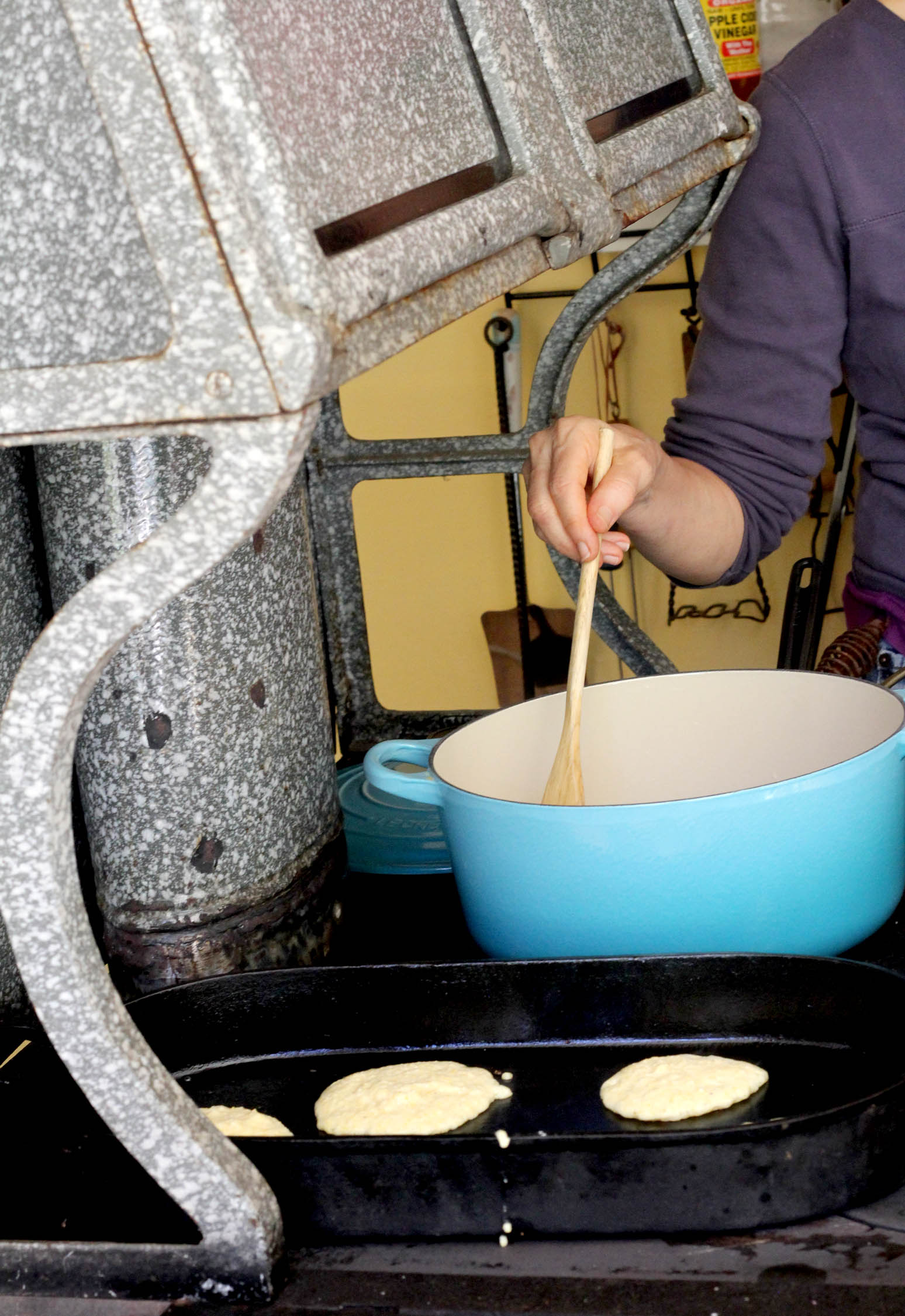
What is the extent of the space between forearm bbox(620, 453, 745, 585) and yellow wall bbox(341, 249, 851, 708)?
1.67 m

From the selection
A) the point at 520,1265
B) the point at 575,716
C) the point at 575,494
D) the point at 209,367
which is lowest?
the point at 520,1265

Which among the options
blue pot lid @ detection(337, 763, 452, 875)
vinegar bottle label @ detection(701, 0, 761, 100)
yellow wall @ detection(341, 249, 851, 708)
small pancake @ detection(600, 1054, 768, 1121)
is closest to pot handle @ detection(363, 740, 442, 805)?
blue pot lid @ detection(337, 763, 452, 875)

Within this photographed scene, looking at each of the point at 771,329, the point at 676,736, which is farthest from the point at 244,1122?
the point at 771,329

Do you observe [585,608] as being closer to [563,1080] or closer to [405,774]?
[405,774]

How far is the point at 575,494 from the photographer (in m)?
0.97

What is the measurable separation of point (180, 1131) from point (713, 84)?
83cm

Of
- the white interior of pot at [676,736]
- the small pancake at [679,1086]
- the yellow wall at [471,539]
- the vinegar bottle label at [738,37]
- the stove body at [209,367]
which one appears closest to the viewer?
the stove body at [209,367]

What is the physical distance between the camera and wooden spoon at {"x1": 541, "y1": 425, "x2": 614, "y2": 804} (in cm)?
92

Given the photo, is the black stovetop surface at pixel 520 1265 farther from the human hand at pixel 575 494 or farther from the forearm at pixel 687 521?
the forearm at pixel 687 521

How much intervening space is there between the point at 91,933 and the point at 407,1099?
245mm

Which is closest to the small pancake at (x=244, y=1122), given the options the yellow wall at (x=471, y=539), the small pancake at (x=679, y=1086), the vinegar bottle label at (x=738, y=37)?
the small pancake at (x=679, y=1086)

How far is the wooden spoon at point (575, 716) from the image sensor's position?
0.92m

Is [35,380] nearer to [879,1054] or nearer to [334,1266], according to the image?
[334,1266]

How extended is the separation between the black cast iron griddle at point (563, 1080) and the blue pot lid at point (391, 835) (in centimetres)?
24
